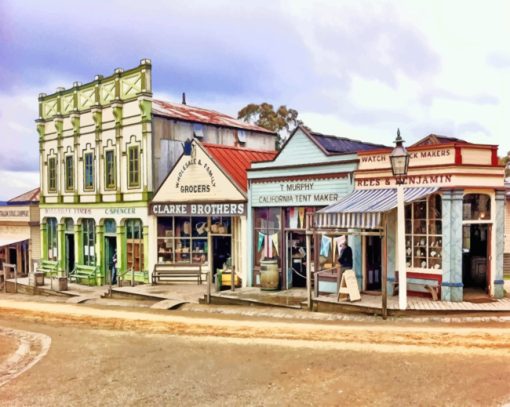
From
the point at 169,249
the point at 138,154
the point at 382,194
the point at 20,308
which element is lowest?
the point at 20,308

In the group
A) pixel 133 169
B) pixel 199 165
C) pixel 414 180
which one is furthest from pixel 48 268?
pixel 414 180

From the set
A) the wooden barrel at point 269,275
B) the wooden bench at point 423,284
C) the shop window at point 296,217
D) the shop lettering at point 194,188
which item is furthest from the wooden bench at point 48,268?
the wooden bench at point 423,284

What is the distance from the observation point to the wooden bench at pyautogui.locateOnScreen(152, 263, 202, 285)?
858 inches

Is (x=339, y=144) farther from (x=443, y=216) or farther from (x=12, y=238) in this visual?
(x=12, y=238)

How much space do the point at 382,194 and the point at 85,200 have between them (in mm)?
16462

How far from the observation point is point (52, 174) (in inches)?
1150

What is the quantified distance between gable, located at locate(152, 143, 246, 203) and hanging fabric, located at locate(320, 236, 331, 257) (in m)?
3.74

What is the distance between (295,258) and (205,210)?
429 cm

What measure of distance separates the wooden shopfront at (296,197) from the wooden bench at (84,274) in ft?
32.4

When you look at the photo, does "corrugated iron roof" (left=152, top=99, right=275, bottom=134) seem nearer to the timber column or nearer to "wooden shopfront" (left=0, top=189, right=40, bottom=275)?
"wooden shopfront" (left=0, top=189, right=40, bottom=275)

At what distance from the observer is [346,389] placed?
8039 millimetres

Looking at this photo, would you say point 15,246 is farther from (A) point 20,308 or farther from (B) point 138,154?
(A) point 20,308

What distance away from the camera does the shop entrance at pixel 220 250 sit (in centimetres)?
2069

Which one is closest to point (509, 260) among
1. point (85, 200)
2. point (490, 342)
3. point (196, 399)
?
point (490, 342)
